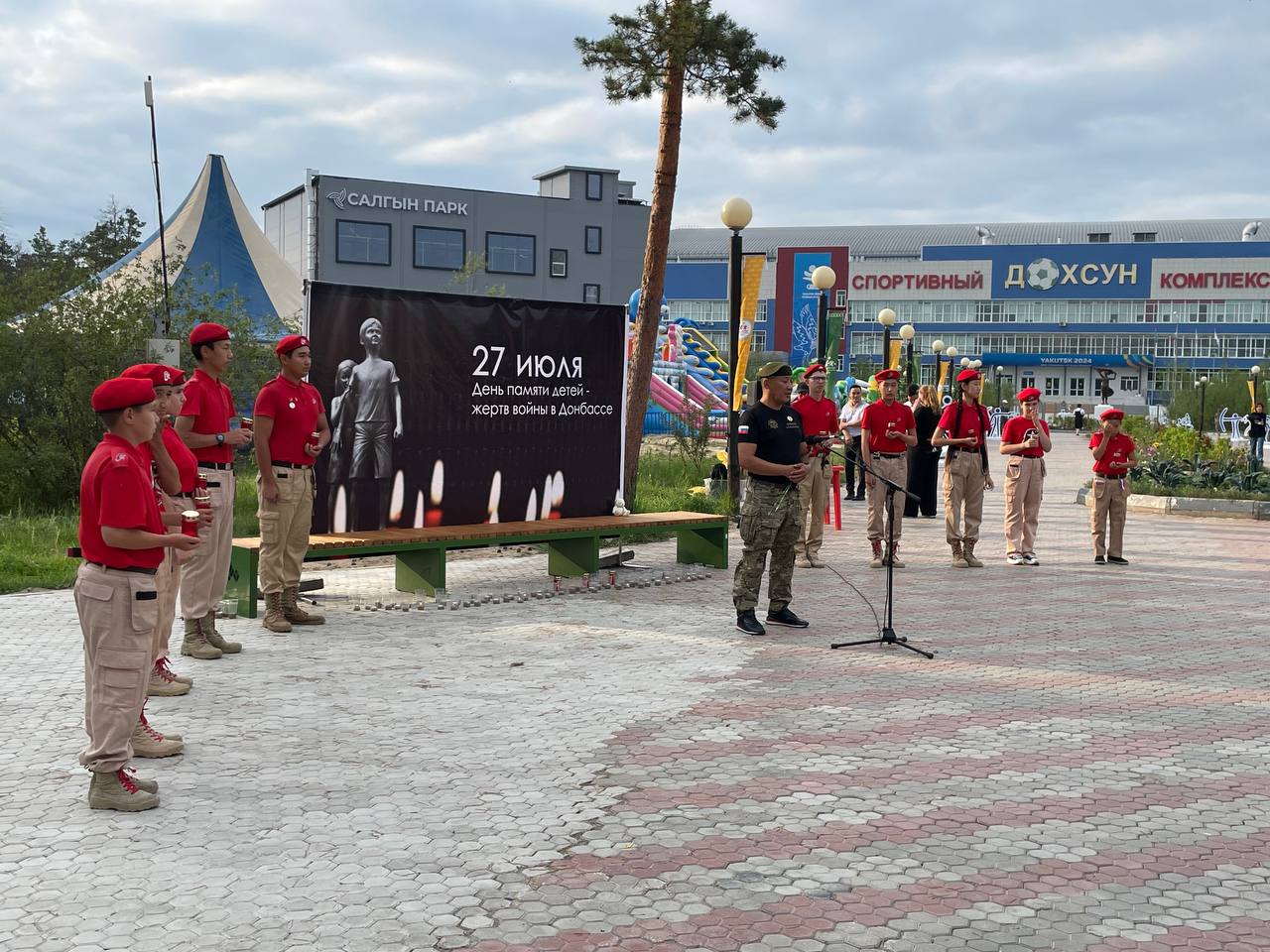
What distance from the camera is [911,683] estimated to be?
7.30 m

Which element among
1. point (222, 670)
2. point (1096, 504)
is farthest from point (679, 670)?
point (1096, 504)

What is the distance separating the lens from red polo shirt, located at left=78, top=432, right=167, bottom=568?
188 inches

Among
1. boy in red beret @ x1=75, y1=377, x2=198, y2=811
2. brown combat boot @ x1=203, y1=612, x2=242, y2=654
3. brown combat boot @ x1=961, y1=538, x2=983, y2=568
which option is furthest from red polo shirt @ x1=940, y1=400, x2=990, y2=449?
boy in red beret @ x1=75, y1=377, x2=198, y2=811

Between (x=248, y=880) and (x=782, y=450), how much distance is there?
5437mm

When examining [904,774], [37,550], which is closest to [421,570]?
[37,550]

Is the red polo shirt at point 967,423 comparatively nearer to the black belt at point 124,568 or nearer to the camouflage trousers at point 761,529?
the camouflage trousers at point 761,529

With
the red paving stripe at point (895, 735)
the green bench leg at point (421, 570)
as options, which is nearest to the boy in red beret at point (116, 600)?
the red paving stripe at point (895, 735)

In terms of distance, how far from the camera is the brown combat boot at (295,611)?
8.65 metres

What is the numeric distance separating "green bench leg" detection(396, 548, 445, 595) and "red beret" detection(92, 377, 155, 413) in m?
5.03

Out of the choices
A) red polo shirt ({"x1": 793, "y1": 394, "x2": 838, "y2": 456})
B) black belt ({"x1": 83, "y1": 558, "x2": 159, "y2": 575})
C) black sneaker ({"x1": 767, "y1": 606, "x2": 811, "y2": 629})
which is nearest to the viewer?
black belt ({"x1": 83, "y1": 558, "x2": 159, "y2": 575})

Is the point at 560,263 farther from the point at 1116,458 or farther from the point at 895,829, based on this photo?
the point at 895,829

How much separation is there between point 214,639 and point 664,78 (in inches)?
406

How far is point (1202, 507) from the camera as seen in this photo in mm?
19281

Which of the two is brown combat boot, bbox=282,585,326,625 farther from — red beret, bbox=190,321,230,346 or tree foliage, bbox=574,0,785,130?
tree foliage, bbox=574,0,785,130
